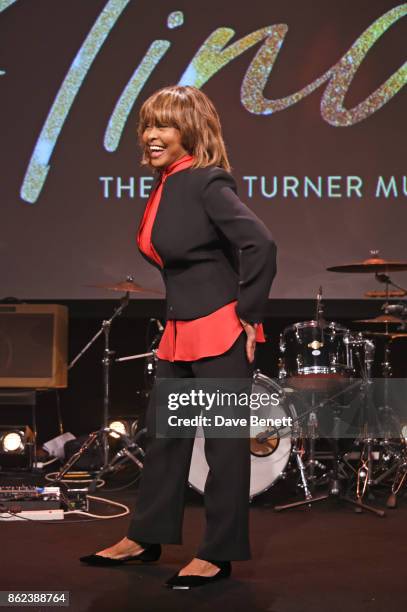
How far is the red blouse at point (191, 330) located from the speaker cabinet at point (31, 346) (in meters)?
3.02

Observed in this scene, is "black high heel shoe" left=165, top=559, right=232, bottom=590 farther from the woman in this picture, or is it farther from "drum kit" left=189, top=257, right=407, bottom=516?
"drum kit" left=189, top=257, right=407, bottom=516

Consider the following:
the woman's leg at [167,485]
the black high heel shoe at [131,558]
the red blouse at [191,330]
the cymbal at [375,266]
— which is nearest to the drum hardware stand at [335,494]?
the cymbal at [375,266]

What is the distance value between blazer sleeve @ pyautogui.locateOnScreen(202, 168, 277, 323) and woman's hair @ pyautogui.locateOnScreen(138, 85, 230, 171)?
16 centimetres

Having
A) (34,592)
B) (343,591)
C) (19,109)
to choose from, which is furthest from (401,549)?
(19,109)

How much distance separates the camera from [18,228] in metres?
6.20

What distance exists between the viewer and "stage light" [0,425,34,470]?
557 centimetres

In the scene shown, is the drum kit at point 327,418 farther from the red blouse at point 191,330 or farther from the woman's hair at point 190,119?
the woman's hair at point 190,119

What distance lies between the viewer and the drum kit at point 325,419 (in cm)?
460

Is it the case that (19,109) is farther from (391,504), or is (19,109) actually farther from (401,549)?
(401,549)

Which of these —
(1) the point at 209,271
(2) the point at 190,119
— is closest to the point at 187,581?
(1) the point at 209,271

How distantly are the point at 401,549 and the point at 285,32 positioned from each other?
3.94m

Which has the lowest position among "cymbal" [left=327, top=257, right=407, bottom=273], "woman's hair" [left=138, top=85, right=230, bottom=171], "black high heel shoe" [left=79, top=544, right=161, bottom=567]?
"black high heel shoe" [left=79, top=544, right=161, bottom=567]

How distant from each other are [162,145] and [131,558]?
127 cm

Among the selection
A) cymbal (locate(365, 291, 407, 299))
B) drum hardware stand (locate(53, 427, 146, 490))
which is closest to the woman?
drum hardware stand (locate(53, 427, 146, 490))
